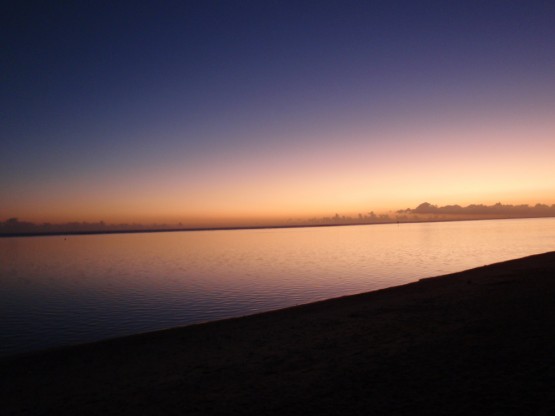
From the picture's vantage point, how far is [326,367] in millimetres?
12469

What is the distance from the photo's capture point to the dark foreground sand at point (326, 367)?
9633mm

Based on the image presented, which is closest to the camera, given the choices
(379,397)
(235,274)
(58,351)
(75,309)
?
(379,397)

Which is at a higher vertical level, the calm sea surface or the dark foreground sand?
the dark foreground sand

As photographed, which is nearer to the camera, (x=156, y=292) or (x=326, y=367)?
(x=326, y=367)

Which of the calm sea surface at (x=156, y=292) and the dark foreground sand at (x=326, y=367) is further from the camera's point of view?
the calm sea surface at (x=156, y=292)

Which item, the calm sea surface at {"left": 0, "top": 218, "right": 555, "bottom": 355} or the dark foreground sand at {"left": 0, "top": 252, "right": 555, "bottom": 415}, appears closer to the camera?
the dark foreground sand at {"left": 0, "top": 252, "right": 555, "bottom": 415}

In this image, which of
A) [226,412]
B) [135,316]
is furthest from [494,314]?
[135,316]

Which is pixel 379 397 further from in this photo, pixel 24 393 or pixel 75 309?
pixel 75 309

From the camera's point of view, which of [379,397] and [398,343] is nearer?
[379,397]

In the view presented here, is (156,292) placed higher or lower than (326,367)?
lower

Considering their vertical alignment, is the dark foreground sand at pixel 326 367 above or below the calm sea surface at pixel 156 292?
above

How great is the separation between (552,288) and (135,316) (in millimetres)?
24563

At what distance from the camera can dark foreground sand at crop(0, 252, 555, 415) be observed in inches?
379

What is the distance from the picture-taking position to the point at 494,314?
1703cm
